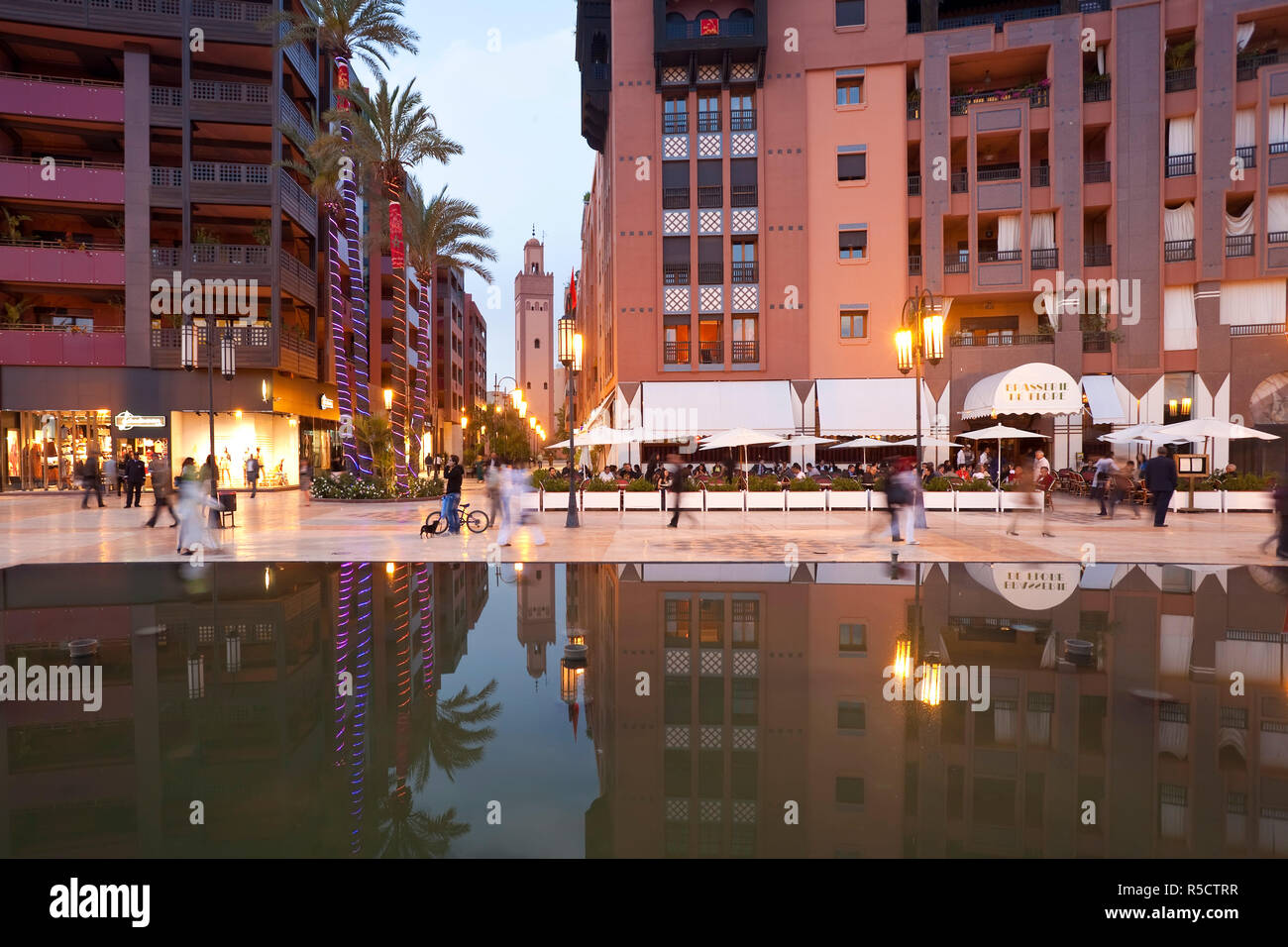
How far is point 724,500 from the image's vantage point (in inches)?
823

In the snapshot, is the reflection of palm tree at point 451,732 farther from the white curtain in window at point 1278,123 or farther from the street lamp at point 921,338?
the white curtain in window at point 1278,123

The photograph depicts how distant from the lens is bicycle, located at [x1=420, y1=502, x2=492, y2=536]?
1587cm

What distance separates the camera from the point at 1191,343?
2844 centimetres

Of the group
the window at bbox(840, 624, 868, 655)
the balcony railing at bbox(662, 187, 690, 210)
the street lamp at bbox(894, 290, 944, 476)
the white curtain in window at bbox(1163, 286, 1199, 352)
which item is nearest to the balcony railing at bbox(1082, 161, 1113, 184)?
the white curtain in window at bbox(1163, 286, 1199, 352)

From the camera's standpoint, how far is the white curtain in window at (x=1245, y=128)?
1101 inches

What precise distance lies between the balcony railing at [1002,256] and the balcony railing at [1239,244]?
8065 millimetres

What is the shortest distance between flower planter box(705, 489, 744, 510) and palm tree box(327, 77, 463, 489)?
43.4 feet

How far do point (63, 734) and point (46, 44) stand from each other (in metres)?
39.0

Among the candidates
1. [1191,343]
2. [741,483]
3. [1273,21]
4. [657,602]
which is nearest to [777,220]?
[741,483]

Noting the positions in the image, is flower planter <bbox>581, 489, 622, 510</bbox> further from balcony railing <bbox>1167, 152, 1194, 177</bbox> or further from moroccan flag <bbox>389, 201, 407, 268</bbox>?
Result: balcony railing <bbox>1167, 152, 1194, 177</bbox>

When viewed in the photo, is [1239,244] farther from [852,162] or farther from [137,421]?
[137,421]

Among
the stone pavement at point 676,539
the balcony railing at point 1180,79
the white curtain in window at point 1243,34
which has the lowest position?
the stone pavement at point 676,539

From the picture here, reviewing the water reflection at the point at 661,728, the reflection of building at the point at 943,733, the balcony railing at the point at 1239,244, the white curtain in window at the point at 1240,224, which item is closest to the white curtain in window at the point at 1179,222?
the white curtain in window at the point at 1240,224
